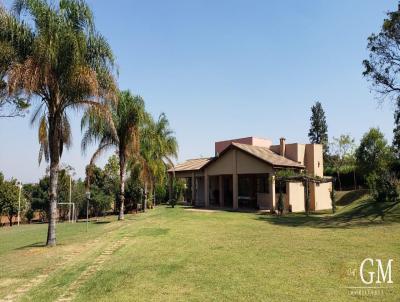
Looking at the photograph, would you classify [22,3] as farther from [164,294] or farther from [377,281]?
[377,281]

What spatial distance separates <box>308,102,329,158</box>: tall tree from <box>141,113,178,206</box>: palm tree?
43.5 m

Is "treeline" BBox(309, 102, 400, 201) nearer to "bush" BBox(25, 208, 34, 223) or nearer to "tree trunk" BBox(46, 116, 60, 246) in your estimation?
"tree trunk" BBox(46, 116, 60, 246)

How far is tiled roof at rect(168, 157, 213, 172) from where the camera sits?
34.5 metres

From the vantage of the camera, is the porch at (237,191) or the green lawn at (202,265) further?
the porch at (237,191)

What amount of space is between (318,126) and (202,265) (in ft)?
230

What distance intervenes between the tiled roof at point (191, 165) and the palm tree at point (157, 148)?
1159 mm

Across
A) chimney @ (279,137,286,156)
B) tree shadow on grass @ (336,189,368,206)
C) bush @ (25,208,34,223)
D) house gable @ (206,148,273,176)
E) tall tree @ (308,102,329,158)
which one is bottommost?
bush @ (25,208,34,223)

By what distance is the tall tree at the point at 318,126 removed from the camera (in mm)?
74500

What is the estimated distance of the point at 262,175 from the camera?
99.5ft

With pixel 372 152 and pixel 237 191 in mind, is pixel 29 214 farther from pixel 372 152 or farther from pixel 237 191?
pixel 372 152

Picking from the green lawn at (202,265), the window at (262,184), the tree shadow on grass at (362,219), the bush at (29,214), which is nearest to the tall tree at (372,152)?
the window at (262,184)

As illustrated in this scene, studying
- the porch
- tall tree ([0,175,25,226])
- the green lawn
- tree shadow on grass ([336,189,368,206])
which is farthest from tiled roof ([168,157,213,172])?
the green lawn

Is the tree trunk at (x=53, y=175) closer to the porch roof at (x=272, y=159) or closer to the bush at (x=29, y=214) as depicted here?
the porch roof at (x=272, y=159)

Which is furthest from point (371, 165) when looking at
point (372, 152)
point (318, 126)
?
point (318, 126)
